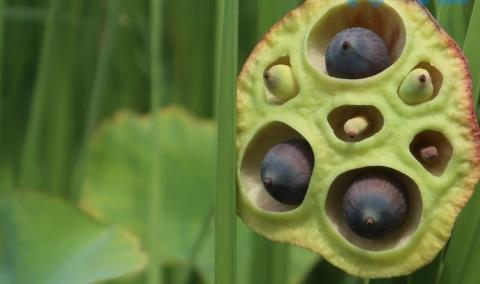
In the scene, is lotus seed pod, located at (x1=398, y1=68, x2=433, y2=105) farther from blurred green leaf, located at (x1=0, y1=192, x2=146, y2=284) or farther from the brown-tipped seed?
blurred green leaf, located at (x1=0, y1=192, x2=146, y2=284)

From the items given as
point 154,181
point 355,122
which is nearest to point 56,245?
point 154,181

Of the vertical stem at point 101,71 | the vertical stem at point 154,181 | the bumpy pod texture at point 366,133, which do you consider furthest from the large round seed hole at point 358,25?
the vertical stem at point 101,71

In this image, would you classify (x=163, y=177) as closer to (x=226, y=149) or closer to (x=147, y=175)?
(x=147, y=175)

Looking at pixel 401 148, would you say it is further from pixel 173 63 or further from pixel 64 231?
pixel 173 63

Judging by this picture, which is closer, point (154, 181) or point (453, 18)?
point (453, 18)

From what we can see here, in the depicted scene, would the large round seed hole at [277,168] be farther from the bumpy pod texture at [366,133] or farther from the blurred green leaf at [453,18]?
the blurred green leaf at [453,18]

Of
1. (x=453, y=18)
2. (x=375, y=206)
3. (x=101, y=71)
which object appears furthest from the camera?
(x=101, y=71)
